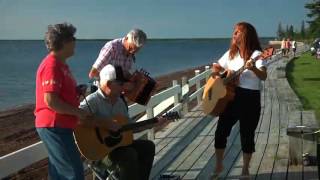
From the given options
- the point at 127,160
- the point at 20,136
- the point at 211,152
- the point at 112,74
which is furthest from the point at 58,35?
the point at 20,136

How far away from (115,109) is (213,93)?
1.53m

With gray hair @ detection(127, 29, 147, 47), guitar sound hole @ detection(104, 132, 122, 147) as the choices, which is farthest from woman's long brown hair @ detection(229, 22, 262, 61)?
guitar sound hole @ detection(104, 132, 122, 147)

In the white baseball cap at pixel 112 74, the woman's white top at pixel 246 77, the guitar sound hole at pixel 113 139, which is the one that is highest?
the white baseball cap at pixel 112 74

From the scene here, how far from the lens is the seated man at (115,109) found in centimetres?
508

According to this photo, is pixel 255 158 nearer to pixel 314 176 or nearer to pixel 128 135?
pixel 314 176

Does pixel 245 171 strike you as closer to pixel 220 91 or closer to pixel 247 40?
pixel 220 91

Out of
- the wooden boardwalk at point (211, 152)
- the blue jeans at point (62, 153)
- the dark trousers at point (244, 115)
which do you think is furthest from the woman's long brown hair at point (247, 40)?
the blue jeans at point (62, 153)

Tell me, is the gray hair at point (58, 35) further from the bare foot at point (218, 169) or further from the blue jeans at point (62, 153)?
the bare foot at point (218, 169)

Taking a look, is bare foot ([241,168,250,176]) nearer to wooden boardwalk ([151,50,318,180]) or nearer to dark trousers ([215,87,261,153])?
wooden boardwalk ([151,50,318,180])

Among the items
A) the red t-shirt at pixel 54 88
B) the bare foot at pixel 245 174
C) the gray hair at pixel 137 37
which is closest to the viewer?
the red t-shirt at pixel 54 88

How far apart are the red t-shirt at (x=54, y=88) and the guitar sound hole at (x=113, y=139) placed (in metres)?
0.49

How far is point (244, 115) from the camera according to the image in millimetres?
6336

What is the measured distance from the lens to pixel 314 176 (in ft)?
21.6

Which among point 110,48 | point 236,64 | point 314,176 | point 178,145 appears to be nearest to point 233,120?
point 236,64
